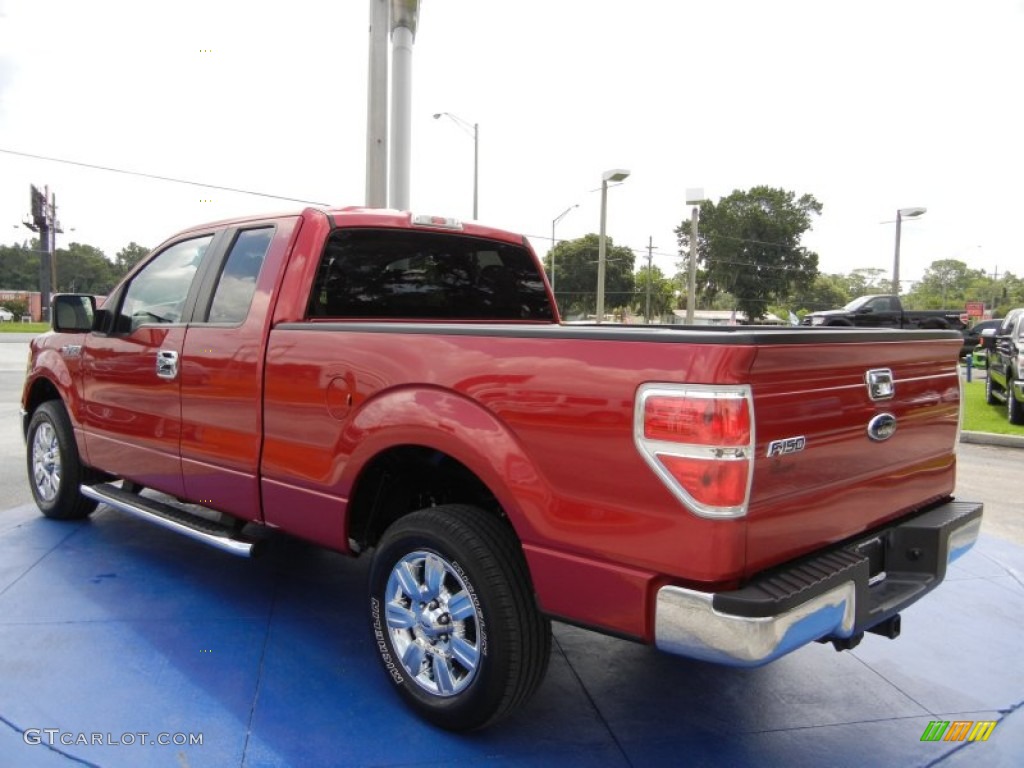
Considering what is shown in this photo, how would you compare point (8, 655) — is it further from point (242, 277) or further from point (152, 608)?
point (242, 277)

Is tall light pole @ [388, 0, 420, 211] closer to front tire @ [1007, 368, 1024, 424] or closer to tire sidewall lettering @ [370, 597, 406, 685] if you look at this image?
tire sidewall lettering @ [370, 597, 406, 685]

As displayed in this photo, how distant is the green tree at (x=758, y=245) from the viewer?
78250 mm

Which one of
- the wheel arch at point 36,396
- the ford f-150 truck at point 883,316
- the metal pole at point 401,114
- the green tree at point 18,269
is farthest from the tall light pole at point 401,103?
the green tree at point 18,269

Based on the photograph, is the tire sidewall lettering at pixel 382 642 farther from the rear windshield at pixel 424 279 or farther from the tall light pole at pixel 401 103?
the tall light pole at pixel 401 103

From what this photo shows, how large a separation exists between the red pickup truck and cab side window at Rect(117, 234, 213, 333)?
3cm

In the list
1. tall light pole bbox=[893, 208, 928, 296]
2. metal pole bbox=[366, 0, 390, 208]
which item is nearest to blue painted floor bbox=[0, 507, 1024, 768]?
metal pole bbox=[366, 0, 390, 208]

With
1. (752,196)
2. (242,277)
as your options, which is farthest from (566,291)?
(242,277)

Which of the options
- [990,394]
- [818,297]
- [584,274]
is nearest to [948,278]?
[818,297]

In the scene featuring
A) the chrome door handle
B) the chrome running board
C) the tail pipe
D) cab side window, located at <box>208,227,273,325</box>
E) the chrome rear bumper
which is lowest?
the tail pipe

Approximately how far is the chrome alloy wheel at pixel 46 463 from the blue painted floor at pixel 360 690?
87cm

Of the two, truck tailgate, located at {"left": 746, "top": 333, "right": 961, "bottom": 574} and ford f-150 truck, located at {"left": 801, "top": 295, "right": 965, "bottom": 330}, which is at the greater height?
ford f-150 truck, located at {"left": 801, "top": 295, "right": 965, "bottom": 330}

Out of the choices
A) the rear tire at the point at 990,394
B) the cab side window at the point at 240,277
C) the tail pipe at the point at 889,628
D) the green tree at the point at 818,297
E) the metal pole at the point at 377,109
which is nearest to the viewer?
the tail pipe at the point at 889,628

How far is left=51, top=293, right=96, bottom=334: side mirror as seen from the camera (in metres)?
4.41

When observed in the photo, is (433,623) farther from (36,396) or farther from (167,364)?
(36,396)
